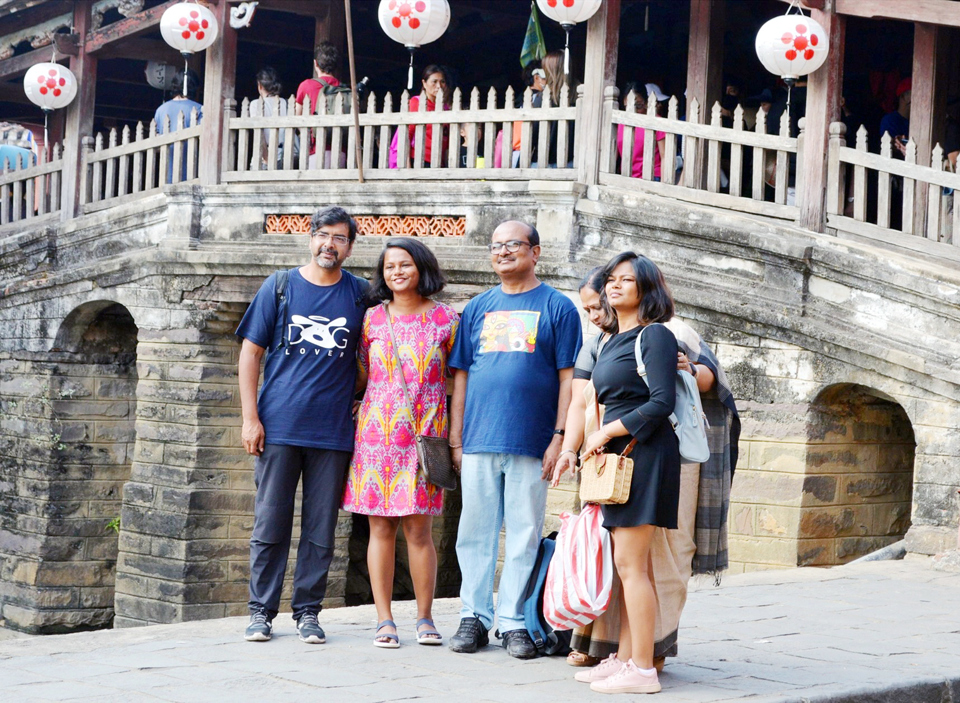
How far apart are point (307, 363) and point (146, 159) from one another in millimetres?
6575

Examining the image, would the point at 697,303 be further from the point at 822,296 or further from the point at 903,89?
the point at 903,89

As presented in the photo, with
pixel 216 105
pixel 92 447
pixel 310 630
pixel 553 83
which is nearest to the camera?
pixel 310 630

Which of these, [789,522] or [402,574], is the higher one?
[789,522]

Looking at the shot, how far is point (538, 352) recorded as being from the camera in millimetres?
5066

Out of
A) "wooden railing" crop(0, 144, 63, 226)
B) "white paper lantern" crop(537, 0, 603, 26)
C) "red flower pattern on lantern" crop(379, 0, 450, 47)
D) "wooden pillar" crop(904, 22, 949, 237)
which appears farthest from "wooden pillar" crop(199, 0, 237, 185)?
"wooden pillar" crop(904, 22, 949, 237)

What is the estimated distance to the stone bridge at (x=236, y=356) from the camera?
25.3ft

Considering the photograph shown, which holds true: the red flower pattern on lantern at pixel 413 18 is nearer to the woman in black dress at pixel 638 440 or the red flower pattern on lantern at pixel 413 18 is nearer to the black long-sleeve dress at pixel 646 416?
the woman in black dress at pixel 638 440

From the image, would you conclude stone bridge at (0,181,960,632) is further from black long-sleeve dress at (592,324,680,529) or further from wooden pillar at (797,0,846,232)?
black long-sleeve dress at (592,324,680,529)

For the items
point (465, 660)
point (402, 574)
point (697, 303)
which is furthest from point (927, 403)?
point (402, 574)

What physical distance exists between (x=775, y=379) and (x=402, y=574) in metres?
5.34

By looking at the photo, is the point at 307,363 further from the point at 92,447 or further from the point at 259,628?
the point at 92,447

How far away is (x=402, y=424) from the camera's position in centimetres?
516

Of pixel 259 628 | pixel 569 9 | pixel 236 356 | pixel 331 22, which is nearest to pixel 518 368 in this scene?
pixel 259 628

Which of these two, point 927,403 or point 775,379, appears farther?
point 775,379
